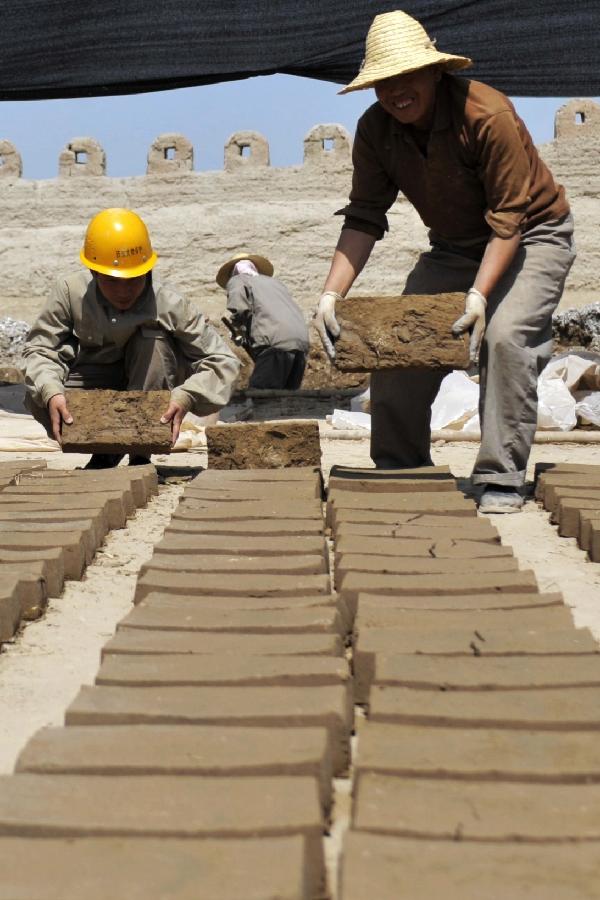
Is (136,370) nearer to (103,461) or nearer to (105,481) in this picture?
(103,461)

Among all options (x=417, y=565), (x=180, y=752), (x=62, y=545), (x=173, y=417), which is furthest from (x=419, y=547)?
(x=173, y=417)

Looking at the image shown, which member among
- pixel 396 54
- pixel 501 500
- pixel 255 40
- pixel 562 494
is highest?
pixel 255 40

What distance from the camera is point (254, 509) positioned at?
11.1 feet

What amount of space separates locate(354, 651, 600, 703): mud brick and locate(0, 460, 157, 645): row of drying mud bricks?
95 cm

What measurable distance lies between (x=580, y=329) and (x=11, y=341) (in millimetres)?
6641

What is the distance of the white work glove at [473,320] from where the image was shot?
12.1 feet

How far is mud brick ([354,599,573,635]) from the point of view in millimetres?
2266

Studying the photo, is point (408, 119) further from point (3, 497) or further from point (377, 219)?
point (3, 497)

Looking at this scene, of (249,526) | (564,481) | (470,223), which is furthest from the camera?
(470,223)

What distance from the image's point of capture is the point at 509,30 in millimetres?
5984

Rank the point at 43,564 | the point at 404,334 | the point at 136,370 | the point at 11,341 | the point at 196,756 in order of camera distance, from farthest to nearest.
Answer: the point at 11,341 → the point at 136,370 → the point at 404,334 → the point at 43,564 → the point at 196,756

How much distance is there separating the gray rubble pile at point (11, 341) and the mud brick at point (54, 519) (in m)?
8.98

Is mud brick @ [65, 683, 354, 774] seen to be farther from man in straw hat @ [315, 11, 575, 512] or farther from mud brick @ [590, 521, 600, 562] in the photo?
man in straw hat @ [315, 11, 575, 512]

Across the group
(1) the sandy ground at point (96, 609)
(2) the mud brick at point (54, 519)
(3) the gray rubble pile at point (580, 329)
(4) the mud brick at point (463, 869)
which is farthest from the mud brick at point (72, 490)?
(3) the gray rubble pile at point (580, 329)
